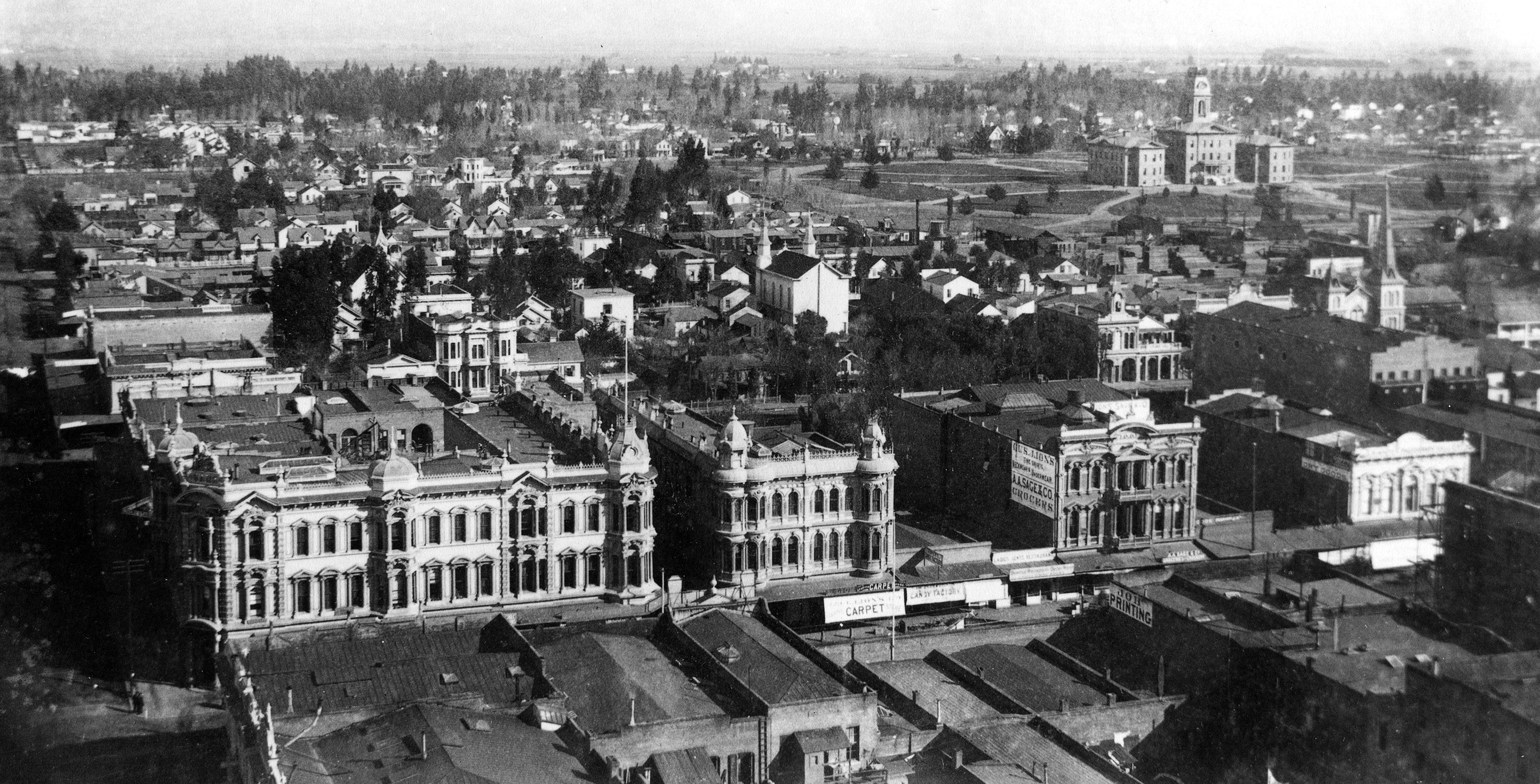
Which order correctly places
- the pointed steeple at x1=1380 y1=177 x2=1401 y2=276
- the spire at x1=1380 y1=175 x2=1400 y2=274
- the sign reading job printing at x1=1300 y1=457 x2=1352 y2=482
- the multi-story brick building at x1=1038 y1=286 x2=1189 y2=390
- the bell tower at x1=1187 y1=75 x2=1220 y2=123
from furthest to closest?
the bell tower at x1=1187 y1=75 x2=1220 y2=123, the multi-story brick building at x1=1038 y1=286 x2=1189 y2=390, the spire at x1=1380 y1=175 x2=1400 y2=274, the pointed steeple at x1=1380 y1=177 x2=1401 y2=276, the sign reading job printing at x1=1300 y1=457 x2=1352 y2=482

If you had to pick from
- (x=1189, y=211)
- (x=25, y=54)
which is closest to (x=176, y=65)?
(x=25, y=54)

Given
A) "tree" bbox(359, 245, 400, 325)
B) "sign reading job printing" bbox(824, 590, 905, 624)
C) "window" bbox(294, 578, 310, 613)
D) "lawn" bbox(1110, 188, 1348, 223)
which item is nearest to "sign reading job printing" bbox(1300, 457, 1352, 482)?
"sign reading job printing" bbox(824, 590, 905, 624)

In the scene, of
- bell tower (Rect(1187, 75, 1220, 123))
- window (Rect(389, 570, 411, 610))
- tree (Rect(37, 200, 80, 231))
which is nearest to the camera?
window (Rect(389, 570, 411, 610))

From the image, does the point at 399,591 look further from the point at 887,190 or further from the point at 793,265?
the point at 887,190

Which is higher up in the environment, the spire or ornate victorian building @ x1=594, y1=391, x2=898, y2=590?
the spire

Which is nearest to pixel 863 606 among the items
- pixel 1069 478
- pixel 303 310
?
pixel 1069 478

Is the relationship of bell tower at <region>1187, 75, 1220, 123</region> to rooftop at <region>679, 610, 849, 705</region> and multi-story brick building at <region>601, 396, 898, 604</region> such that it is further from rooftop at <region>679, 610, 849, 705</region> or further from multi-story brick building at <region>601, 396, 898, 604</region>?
rooftop at <region>679, 610, 849, 705</region>

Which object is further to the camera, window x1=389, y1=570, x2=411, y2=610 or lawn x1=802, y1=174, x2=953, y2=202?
lawn x1=802, y1=174, x2=953, y2=202
